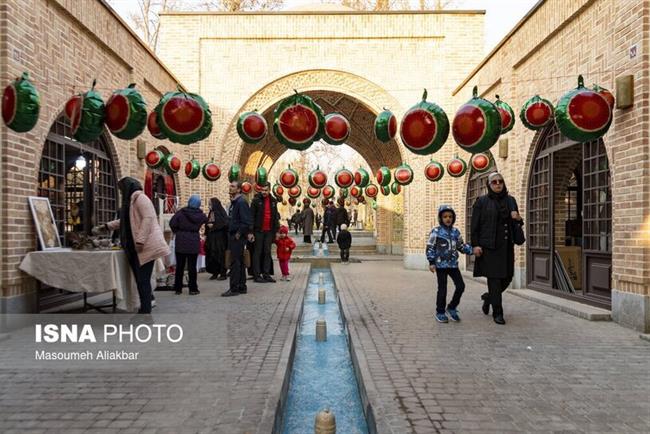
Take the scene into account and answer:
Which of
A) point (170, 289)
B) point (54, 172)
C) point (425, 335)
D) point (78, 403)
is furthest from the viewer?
point (170, 289)

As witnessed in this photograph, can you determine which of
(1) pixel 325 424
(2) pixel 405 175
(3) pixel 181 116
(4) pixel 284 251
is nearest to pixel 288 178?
(2) pixel 405 175

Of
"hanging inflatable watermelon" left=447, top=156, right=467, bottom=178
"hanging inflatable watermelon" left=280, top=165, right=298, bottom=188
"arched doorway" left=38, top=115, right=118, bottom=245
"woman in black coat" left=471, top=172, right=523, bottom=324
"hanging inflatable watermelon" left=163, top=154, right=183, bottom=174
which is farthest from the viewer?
"hanging inflatable watermelon" left=280, top=165, right=298, bottom=188

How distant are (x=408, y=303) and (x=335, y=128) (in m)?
2.94

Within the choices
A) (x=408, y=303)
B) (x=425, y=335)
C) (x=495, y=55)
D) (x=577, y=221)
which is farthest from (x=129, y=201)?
(x=577, y=221)

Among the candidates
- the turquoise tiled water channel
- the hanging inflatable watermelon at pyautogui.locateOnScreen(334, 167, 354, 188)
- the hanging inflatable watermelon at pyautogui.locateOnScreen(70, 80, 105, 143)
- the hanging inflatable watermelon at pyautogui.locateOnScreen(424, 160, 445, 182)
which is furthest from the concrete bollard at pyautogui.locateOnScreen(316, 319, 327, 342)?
the hanging inflatable watermelon at pyautogui.locateOnScreen(334, 167, 354, 188)

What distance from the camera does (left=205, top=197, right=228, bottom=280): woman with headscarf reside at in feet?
33.9

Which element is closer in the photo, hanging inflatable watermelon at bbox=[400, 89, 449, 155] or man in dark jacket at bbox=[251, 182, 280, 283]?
hanging inflatable watermelon at bbox=[400, 89, 449, 155]

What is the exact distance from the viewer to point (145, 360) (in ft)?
15.5

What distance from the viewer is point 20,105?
5016 millimetres

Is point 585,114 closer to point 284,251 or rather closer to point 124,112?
point 124,112

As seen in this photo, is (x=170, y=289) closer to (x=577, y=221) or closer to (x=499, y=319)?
(x=499, y=319)

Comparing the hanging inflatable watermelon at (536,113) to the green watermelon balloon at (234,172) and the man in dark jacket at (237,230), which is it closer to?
the man in dark jacket at (237,230)

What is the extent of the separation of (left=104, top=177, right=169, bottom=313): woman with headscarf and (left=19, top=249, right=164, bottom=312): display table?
0.15m

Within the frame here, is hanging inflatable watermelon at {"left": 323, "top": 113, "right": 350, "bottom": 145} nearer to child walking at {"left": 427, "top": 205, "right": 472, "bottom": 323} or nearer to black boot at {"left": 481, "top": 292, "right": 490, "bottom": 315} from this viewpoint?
child walking at {"left": 427, "top": 205, "right": 472, "bottom": 323}
